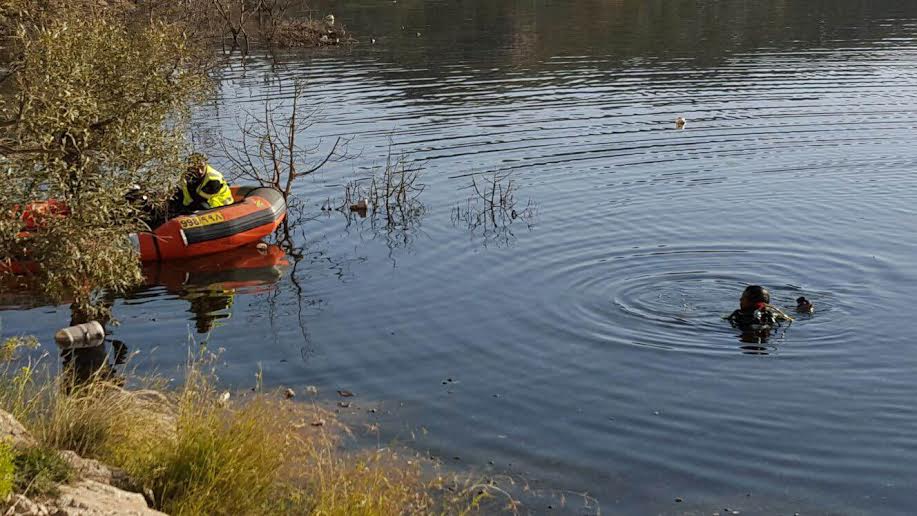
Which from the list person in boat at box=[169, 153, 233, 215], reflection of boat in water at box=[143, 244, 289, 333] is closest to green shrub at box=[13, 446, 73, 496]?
reflection of boat in water at box=[143, 244, 289, 333]

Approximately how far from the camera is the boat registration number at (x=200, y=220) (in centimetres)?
1973

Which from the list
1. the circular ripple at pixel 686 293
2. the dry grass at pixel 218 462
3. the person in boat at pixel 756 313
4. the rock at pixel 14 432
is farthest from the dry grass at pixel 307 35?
the rock at pixel 14 432

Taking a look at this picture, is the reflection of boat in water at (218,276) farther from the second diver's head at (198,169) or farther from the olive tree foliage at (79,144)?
the olive tree foliage at (79,144)

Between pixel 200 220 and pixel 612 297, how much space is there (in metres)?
8.08

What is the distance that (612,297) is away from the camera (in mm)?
16500

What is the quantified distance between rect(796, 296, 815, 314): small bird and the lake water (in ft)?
0.55

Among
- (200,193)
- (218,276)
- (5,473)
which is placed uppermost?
(5,473)

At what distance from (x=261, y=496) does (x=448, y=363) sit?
219 inches

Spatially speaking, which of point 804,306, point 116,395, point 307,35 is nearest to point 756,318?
point 804,306

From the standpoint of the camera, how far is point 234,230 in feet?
66.4

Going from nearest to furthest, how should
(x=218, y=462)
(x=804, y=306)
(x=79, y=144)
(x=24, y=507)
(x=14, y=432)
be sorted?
(x=24, y=507) → (x=14, y=432) → (x=218, y=462) → (x=79, y=144) → (x=804, y=306)

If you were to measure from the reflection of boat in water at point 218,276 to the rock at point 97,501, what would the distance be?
8.64 m

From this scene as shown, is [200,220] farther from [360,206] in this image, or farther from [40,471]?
[40,471]

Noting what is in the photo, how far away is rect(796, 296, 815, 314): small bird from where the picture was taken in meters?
15.3
